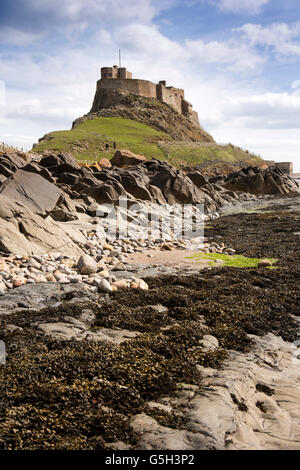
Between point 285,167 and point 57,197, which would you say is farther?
point 285,167

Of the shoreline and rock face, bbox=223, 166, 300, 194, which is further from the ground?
rock face, bbox=223, 166, 300, 194

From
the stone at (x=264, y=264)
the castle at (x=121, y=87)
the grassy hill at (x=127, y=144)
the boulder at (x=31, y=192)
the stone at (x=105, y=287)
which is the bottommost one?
the stone at (x=105, y=287)

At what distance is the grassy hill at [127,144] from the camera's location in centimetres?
6844

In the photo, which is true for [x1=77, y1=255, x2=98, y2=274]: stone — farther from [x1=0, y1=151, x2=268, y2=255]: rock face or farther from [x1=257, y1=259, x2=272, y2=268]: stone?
[x1=257, y1=259, x2=272, y2=268]: stone

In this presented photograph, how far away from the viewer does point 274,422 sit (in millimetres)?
4586

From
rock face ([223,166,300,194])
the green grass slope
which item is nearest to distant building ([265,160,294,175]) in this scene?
the green grass slope

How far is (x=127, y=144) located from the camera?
7988 centimetres

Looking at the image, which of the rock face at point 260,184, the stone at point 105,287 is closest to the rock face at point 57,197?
the stone at point 105,287

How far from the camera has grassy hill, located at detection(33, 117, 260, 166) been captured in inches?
2694

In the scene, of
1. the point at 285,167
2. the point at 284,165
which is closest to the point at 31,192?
the point at 285,167

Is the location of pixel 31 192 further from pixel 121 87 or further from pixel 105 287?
pixel 121 87

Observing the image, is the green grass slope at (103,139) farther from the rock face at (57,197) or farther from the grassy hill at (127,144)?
the rock face at (57,197)

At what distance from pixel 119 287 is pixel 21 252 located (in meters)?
3.83
